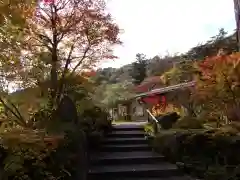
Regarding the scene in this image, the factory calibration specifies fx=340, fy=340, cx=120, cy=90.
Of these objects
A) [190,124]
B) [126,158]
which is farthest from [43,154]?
[190,124]

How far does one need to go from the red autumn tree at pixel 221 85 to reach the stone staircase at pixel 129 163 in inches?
77.7

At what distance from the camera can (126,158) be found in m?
7.33

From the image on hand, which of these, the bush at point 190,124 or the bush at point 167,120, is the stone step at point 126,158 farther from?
the bush at point 167,120

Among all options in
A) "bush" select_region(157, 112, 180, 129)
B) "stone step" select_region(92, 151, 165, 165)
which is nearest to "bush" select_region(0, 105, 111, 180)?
"stone step" select_region(92, 151, 165, 165)

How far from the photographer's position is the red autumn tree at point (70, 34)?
27.9 ft

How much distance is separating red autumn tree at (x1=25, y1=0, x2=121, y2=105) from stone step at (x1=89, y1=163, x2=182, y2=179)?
93.1 inches

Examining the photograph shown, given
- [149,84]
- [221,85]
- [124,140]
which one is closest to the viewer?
[221,85]

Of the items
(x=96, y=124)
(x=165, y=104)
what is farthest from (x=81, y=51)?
(x=165, y=104)

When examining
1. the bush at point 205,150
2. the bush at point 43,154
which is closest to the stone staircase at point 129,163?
the bush at point 205,150

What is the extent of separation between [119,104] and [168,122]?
48.3 ft

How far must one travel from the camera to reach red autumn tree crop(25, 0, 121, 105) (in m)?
8.49

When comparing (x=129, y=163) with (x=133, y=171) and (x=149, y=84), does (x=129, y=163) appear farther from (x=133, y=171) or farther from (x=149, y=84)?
(x=149, y=84)

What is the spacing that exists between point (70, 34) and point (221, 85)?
3.95 metres

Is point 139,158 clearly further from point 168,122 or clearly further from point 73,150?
point 168,122
